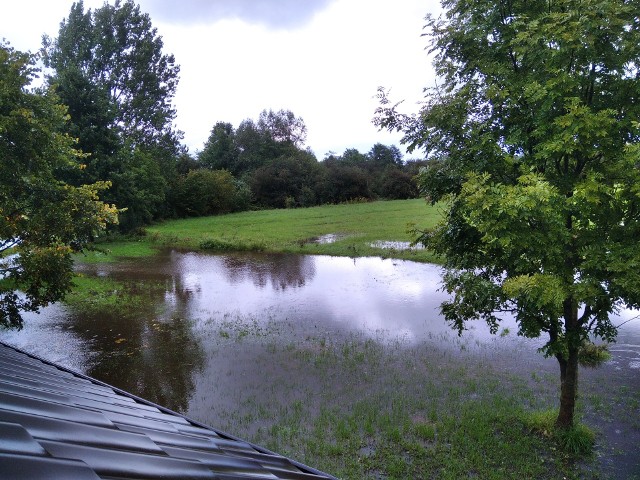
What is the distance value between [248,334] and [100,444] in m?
10.7

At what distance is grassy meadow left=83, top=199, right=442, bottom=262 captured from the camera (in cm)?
2580

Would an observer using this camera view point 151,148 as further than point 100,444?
Yes

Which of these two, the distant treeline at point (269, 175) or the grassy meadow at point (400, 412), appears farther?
the distant treeline at point (269, 175)

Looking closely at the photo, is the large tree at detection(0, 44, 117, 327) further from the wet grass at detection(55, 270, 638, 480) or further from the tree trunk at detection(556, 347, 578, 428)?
the tree trunk at detection(556, 347, 578, 428)

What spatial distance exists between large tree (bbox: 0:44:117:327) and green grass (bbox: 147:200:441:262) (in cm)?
1341

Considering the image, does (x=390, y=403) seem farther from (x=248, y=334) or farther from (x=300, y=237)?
(x=300, y=237)

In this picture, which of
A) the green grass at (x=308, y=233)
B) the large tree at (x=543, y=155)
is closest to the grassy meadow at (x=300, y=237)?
the green grass at (x=308, y=233)

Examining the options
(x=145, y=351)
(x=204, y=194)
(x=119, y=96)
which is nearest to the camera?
(x=145, y=351)

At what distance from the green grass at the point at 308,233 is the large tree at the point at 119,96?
16.6ft

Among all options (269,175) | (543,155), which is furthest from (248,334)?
(269,175)

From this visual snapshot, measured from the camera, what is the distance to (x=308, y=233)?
110 feet

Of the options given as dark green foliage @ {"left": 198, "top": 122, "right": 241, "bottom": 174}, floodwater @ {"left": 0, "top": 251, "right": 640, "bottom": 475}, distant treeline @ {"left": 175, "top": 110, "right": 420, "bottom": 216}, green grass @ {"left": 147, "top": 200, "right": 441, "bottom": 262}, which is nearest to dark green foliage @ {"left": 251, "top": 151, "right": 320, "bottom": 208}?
distant treeline @ {"left": 175, "top": 110, "right": 420, "bottom": 216}

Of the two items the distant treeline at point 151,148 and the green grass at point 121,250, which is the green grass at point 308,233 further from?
the distant treeline at point 151,148

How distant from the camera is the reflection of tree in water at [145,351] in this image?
9121mm
